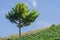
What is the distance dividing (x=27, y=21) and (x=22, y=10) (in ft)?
6.81

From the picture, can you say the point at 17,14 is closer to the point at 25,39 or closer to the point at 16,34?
the point at 16,34

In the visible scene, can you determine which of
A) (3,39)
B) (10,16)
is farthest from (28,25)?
(3,39)

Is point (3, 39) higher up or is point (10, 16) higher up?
point (10, 16)

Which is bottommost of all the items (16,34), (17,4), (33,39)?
(33,39)

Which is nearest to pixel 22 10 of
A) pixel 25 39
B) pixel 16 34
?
pixel 16 34

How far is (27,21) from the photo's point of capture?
138 ft

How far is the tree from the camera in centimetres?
4159

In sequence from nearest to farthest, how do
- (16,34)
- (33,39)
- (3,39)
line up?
(33,39), (3,39), (16,34)

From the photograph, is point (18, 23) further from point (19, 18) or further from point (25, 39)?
point (25, 39)

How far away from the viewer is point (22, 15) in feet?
137

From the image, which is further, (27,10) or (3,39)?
(27,10)

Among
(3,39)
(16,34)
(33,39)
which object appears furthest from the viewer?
(16,34)

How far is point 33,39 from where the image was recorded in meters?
31.1

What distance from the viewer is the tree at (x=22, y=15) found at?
41.6m
